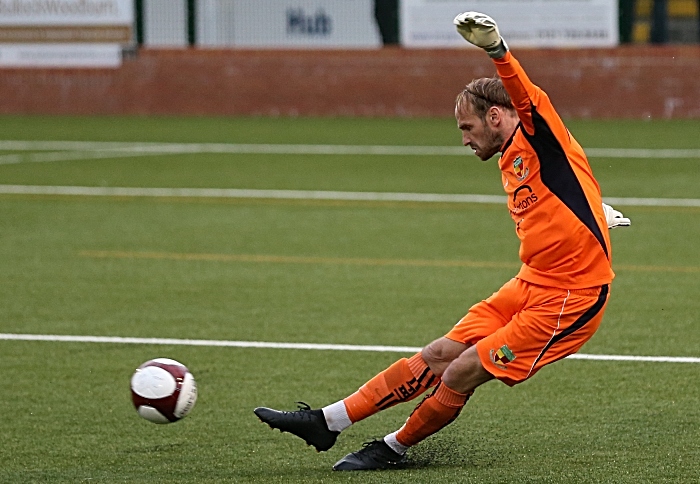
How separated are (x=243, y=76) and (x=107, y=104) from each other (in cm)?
304

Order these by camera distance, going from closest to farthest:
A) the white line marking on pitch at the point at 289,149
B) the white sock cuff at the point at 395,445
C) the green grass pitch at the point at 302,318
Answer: the white sock cuff at the point at 395,445
the green grass pitch at the point at 302,318
the white line marking on pitch at the point at 289,149

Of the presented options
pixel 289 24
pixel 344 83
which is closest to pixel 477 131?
pixel 344 83

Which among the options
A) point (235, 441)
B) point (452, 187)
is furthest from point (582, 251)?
point (452, 187)

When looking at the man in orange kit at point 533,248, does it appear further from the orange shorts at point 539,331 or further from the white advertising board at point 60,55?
the white advertising board at point 60,55

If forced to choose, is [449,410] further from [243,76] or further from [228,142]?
[243,76]

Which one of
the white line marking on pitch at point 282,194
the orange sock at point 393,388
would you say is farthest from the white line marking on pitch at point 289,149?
the orange sock at point 393,388

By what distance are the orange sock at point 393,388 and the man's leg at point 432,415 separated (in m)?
0.12

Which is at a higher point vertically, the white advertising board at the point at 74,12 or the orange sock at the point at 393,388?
the orange sock at the point at 393,388

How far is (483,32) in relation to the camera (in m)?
5.87

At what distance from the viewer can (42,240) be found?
45.6 feet

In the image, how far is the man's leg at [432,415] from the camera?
6.24m

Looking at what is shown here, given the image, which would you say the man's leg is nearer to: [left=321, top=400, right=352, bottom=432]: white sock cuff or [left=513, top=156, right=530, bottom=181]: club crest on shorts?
[left=321, top=400, right=352, bottom=432]: white sock cuff

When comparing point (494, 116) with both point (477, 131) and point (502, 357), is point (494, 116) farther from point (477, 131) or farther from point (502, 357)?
point (502, 357)

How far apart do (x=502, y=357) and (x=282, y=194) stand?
37.3ft
